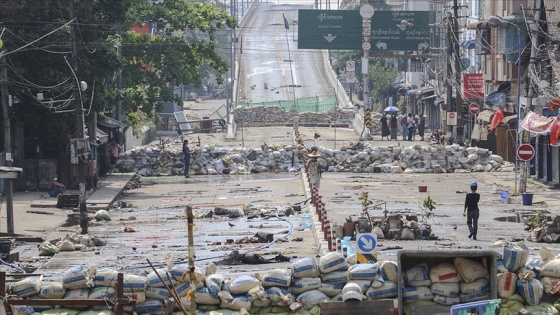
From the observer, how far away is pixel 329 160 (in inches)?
2202

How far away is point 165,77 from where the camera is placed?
188 ft

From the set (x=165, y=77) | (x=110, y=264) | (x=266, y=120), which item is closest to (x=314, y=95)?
(x=266, y=120)

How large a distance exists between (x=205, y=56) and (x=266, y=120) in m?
33.2

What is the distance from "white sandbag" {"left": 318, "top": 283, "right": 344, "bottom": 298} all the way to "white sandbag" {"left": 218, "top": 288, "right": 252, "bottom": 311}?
1.19 meters

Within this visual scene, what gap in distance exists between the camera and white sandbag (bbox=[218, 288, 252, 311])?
65.4 feet

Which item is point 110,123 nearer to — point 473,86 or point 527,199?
point 473,86

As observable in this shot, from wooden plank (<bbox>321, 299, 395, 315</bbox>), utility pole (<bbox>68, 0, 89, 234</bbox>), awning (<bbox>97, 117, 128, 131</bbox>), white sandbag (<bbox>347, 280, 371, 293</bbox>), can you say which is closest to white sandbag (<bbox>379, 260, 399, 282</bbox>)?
white sandbag (<bbox>347, 280, 371, 293</bbox>)

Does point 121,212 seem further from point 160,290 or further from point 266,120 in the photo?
point 266,120

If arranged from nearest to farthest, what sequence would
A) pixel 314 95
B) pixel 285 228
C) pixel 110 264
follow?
pixel 110 264
pixel 285 228
pixel 314 95

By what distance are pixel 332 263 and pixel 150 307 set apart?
2.97 meters

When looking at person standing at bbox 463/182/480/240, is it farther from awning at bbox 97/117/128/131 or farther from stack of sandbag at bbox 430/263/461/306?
awning at bbox 97/117/128/131

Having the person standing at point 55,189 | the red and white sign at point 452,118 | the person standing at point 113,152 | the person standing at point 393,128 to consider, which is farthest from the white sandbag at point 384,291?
the person standing at point 393,128

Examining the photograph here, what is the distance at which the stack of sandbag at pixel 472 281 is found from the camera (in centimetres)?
1998

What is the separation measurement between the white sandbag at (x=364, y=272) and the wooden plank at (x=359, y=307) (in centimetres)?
46
